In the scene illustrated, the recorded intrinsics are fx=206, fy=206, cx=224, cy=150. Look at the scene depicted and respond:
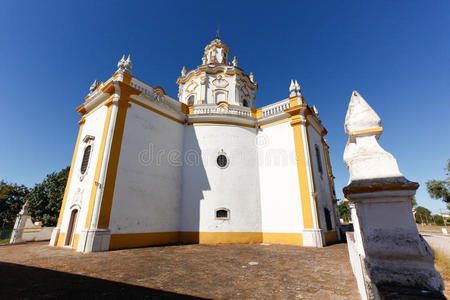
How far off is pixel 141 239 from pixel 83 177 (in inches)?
185

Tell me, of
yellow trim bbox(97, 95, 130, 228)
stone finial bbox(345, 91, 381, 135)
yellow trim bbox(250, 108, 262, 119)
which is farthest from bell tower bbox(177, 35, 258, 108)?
stone finial bbox(345, 91, 381, 135)

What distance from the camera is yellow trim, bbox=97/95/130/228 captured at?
9602mm

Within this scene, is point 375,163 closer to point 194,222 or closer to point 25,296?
point 25,296

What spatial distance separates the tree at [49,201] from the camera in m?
22.8

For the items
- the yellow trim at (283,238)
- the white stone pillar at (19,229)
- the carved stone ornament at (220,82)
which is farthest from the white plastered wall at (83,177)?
the carved stone ornament at (220,82)

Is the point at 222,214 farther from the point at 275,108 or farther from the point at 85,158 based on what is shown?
the point at 85,158

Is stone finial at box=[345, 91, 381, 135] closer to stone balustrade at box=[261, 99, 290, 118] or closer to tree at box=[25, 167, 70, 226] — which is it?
stone balustrade at box=[261, 99, 290, 118]

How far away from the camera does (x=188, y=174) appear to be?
13555 millimetres

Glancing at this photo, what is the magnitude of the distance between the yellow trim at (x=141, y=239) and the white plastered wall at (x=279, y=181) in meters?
5.72

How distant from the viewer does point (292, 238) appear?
1170cm

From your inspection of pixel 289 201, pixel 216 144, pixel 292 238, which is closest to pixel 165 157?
pixel 216 144

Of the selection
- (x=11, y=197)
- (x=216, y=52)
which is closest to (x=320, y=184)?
(x=216, y=52)

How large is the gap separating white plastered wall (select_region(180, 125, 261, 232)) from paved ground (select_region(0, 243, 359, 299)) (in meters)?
4.90

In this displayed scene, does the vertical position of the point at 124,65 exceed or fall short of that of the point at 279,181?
it exceeds it
